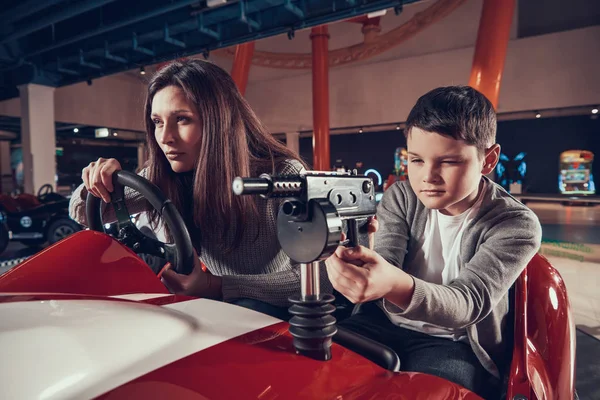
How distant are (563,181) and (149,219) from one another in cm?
1308

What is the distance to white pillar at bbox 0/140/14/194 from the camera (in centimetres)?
1388

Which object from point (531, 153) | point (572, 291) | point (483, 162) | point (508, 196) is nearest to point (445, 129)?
point (483, 162)

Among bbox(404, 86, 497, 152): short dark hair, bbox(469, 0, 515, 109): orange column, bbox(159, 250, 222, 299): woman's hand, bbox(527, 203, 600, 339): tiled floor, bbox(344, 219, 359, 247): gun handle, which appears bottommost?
bbox(527, 203, 600, 339): tiled floor

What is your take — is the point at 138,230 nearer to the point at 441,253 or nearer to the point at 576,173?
the point at 441,253

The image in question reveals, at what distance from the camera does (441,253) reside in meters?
1.05

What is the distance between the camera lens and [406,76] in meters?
10.9

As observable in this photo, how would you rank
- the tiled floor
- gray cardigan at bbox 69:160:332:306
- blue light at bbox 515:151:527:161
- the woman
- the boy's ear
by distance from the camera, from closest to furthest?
the boy's ear
the woman
gray cardigan at bbox 69:160:332:306
the tiled floor
blue light at bbox 515:151:527:161

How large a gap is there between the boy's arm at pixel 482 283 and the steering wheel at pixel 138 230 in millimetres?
406

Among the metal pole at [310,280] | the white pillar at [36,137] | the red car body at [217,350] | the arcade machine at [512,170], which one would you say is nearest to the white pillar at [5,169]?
the white pillar at [36,137]

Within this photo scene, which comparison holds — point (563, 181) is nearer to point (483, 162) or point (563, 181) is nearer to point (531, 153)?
point (531, 153)

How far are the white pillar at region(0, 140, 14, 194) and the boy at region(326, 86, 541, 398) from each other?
51.9 feet

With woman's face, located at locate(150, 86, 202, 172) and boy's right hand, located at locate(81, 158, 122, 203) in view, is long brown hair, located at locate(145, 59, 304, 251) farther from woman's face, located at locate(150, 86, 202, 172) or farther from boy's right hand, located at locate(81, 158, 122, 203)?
boy's right hand, located at locate(81, 158, 122, 203)

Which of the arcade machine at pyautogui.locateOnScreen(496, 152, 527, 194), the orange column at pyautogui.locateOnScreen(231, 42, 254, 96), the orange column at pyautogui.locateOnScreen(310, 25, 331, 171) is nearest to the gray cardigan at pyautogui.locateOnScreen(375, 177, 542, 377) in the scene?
the orange column at pyautogui.locateOnScreen(231, 42, 254, 96)

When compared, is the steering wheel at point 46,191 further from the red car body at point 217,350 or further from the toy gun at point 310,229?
the toy gun at point 310,229
